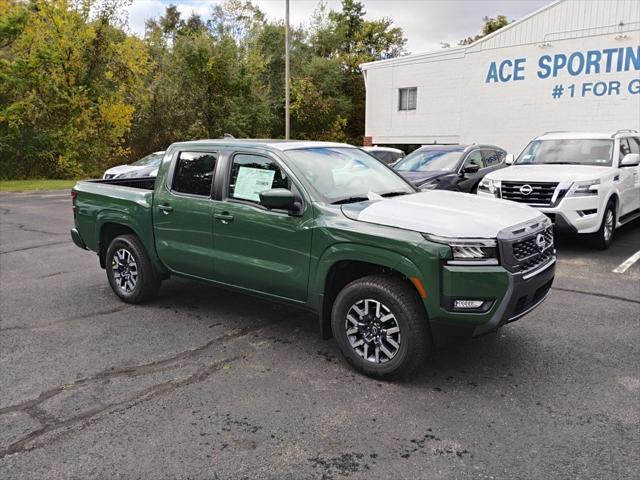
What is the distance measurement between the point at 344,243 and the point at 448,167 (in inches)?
304

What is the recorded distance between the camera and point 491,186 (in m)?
9.01

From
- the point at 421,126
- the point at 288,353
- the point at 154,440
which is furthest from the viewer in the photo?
the point at 421,126

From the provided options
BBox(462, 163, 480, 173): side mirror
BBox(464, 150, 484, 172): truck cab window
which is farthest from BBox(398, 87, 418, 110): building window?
BBox(462, 163, 480, 173): side mirror

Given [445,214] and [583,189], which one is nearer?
[445,214]

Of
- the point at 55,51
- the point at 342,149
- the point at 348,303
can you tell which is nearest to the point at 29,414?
the point at 348,303

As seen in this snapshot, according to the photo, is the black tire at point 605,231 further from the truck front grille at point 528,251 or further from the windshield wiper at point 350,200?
the windshield wiper at point 350,200

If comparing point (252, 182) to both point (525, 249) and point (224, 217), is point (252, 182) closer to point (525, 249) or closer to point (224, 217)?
point (224, 217)

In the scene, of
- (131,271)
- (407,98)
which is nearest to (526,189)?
(131,271)

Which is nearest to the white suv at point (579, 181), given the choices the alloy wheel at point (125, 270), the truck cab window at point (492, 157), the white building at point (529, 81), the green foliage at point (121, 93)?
the truck cab window at point (492, 157)

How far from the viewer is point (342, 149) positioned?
5309mm

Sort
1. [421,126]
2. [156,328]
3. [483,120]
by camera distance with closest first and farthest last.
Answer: [156,328] → [483,120] → [421,126]

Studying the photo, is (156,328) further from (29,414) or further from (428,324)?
(428,324)

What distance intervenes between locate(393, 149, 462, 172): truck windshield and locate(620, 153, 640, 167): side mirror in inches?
121

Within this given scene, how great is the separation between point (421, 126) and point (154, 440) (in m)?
22.6
